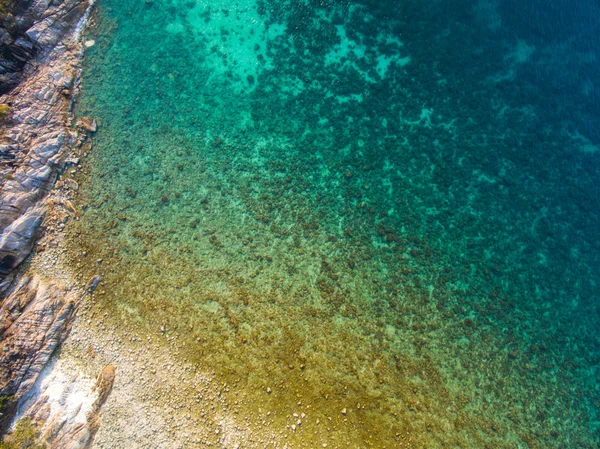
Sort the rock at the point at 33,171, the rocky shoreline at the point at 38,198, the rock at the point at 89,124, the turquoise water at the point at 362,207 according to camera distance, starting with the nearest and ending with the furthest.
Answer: the rocky shoreline at the point at 38,198, the rock at the point at 33,171, the turquoise water at the point at 362,207, the rock at the point at 89,124

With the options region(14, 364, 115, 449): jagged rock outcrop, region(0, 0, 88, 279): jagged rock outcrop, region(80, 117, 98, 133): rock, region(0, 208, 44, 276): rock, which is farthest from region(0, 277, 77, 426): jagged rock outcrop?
region(80, 117, 98, 133): rock

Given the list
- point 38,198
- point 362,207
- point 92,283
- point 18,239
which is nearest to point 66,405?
point 92,283

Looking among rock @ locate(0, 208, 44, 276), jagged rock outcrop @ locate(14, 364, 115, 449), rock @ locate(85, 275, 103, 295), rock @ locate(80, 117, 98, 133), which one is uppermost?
rock @ locate(80, 117, 98, 133)

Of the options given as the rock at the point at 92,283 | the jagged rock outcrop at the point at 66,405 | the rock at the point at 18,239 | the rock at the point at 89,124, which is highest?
the rock at the point at 89,124

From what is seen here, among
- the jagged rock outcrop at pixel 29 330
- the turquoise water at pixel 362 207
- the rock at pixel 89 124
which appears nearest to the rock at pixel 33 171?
the jagged rock outcrop at pixel 29 330

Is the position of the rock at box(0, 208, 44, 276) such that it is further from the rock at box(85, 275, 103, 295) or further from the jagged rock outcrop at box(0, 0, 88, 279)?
the rock at box(85, 275, 103, 295)

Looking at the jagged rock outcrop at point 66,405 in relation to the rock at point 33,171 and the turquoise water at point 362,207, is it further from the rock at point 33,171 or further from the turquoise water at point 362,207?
the turquoise water at point 362,207

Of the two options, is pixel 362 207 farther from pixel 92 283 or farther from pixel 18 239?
pixel 18 239
